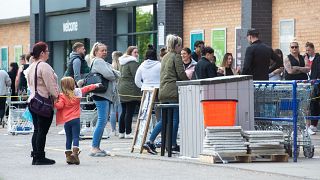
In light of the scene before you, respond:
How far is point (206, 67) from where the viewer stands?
54.7 feet

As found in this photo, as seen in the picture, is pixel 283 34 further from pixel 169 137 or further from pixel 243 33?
pixel 169 137

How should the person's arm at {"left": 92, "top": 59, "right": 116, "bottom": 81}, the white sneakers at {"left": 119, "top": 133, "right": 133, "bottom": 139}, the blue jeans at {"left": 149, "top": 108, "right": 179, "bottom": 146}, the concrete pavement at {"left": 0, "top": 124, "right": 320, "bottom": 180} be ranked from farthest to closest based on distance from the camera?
the white sneakers at {"left": 119, "top": 133, "right": 133, "bottom": 139} < the person's arm at {"left": 92, "top": 59, "right": 116, "bottom": 81} < the blue jeans at {"left": 149, "top": 108, "right": 179, "bottom": 146} < the concrete pavement at {"left": 0, "top": 124, "right": 320, "bottom": 180}

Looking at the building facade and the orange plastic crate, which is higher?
the building facade

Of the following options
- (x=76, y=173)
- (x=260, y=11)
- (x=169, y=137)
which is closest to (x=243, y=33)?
(x=260, y=11)

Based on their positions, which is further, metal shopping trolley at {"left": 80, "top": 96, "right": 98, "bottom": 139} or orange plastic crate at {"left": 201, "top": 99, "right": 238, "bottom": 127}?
metal shopping trolley at {"left": 80, "top": 96, "right": 98, "bottom": 139}

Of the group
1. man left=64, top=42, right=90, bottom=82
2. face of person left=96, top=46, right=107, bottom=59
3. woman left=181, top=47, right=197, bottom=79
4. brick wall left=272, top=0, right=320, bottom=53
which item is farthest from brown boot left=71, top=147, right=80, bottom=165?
brick wall left=272, top=0, right=320, bottom=53

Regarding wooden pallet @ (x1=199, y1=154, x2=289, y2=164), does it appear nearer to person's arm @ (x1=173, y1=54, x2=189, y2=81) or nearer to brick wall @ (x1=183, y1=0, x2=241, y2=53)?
person's arm @ (x1=173, y1=54, x2=189, y2=81)

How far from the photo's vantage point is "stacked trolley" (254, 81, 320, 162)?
15.3m

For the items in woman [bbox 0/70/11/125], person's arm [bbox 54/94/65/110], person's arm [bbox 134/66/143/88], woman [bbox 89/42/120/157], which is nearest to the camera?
person's arm [bbox 54/94/65/110]

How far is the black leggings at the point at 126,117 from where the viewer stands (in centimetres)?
2112

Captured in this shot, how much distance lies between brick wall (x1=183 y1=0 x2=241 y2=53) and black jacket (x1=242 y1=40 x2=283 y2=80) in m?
8.89

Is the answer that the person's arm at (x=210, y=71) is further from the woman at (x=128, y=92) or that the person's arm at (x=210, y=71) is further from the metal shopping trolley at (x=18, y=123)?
the metal shopping trolley at (x=18, y=123)

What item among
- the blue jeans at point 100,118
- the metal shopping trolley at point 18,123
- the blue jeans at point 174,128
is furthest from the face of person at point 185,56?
the metal shopping trolley at point 18,123

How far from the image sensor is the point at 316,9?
78.4 ft
